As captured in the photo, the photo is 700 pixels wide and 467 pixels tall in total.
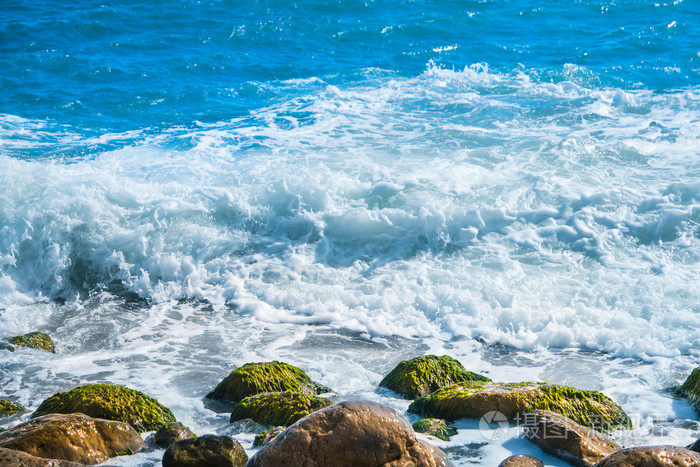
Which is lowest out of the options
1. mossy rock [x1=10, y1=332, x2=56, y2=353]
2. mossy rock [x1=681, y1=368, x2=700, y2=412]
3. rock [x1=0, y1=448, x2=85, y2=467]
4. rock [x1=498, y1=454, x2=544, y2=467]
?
mossy rock [x1=681, y1=368, x2=700, y2=412]

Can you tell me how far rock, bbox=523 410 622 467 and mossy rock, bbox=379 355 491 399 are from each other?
1.18 m

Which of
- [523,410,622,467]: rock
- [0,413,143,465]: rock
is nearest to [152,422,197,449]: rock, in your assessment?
[0,413,143,465]: rock

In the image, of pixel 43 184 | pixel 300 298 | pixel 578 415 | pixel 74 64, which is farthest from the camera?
pixel 74 64

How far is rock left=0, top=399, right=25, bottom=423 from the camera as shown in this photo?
5367 millimetres

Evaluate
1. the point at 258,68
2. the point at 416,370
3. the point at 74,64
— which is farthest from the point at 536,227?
the point at 74,64

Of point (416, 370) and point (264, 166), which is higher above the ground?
point (264, 166)

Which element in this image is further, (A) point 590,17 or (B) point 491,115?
(A) point 590,17

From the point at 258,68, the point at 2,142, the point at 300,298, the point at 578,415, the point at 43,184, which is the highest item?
the point at 258,68

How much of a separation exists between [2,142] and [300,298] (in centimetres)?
771

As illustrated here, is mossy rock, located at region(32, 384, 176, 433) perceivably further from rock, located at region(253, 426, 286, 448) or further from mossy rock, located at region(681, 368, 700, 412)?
mossy rock, located at region(681, 368, 700, 412)

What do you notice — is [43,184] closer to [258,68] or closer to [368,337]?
[368,337]

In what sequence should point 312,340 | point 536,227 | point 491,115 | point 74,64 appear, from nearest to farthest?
point 312,340
point 536,227
point 491,115
point 74,64

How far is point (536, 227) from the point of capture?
9484 millimetres

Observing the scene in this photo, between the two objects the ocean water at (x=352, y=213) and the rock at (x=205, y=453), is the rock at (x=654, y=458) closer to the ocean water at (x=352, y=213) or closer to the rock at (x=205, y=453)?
the ocean water at (x=352, y=213)
